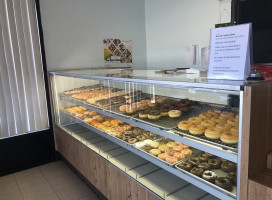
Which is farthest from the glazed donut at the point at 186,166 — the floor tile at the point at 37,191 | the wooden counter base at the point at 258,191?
the floor tile at the point at 37,191

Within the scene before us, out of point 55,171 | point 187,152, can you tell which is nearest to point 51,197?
point 55,171

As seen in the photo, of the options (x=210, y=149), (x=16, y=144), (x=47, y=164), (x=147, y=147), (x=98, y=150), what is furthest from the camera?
(x=47, y=164)

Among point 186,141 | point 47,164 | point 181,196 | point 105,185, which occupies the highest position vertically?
point 186,141

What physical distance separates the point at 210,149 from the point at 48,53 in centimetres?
319

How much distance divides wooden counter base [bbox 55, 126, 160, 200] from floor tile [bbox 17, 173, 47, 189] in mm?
467

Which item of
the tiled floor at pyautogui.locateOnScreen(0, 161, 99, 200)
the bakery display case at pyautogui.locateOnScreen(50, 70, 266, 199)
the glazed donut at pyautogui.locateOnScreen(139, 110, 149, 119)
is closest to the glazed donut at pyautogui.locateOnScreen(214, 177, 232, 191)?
the bakery display case at pyautogui.locateOnScreen(50, 70, 266, 199)

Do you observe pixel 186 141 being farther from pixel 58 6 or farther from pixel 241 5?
pixel 58 6

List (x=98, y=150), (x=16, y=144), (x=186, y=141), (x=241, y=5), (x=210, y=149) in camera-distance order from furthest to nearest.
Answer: (x=16, y=144) → (x=241, y=5) → (x=98, y=150) → (x=186, y=141) → (x=210, y=149)

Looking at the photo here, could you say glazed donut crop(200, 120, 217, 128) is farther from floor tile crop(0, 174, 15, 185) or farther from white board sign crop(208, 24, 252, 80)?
floor tile crop(0, 174, 15, 185)

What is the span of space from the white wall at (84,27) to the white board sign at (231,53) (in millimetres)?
3009

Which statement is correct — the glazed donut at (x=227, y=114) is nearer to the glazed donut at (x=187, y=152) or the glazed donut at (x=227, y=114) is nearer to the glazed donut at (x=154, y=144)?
the glazed donut at (x=187, y=152)

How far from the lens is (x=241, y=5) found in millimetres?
3354

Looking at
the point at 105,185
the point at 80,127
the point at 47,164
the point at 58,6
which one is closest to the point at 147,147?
the point at 105,185

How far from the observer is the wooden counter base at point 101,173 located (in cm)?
202
